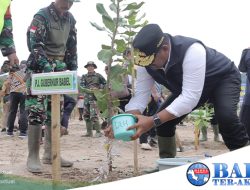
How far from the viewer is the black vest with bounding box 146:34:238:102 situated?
2795 mm

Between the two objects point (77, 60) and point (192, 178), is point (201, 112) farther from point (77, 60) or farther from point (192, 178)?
point (192, 178)

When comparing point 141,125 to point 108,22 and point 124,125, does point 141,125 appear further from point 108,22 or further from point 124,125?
point 108,22

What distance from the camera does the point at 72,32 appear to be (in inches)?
163

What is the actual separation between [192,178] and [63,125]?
2453mm

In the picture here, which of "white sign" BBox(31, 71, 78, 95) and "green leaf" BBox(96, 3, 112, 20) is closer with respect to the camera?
"white sign" BBox(31, 71, 78, 95)

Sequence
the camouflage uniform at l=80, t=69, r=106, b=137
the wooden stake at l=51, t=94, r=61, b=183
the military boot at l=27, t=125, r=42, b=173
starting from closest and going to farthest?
1. the wooden stake at l=51, t=94, r=61, b=183
2. the military boot at l=27, t=125, r=42, b=173
3. the camouflage uniform at l=80, t=69, r=106, b=137

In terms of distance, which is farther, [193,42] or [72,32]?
[72,32]

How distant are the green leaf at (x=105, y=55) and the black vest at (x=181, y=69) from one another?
16.5 inches

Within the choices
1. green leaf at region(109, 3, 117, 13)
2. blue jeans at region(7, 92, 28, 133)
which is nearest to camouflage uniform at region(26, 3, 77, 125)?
green leaf at region(109, 3, 117, 13)

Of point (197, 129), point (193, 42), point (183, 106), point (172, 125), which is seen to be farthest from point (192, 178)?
point (197, 129)

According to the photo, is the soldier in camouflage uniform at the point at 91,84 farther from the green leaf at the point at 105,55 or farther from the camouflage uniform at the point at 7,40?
the camouflage uniform at the point at 7,40

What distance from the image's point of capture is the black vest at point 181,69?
2.79 metres

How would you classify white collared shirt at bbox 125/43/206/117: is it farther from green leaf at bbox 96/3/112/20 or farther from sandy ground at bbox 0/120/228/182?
sandy ground at bbox 0/120/228/182

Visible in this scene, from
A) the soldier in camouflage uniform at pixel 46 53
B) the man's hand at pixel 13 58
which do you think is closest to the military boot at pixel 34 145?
the soldier in camouflage uniform at pixel 46 53
